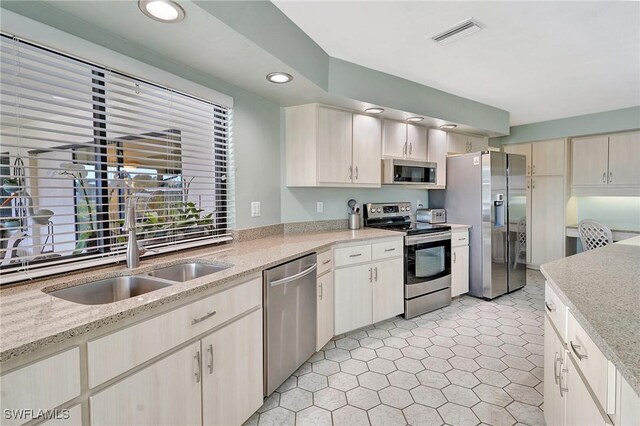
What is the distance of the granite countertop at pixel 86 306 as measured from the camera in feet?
3.00

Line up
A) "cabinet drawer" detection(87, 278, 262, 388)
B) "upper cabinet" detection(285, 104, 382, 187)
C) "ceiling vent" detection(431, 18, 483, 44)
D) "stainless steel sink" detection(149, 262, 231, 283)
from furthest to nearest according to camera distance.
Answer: "upper cabinet" detection(285, 104, 382, 187)
"ceiling vent" detection(431, 18, 483, 44)
"stainless steel sink" detection(149, 262, 231, 283)
"cabinet drawer" detection(87, 278, 262, 388)

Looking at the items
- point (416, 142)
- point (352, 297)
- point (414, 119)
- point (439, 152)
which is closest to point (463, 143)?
point (439, 152)

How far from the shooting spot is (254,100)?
9.06 feet

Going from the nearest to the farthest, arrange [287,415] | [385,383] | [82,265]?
[82,265] → [287,415] → [385,383]

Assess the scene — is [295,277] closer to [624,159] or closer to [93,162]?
[93,162]

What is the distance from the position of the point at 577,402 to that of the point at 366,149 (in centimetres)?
254

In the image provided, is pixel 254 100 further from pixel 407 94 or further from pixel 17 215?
pixel 17 215

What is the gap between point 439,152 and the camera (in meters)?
3.96

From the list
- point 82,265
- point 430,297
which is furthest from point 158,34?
point 430,297

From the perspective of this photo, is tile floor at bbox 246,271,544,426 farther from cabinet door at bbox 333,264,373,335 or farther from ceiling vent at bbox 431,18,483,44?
ceiling vent at bbox 431,18,483,44

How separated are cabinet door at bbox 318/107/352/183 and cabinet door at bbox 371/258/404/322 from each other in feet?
2.98

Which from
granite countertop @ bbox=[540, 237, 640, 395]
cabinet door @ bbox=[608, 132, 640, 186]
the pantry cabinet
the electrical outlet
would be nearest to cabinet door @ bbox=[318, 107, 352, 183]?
the electrical outlet

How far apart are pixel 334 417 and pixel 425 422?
0.51m

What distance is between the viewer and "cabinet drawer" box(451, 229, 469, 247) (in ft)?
12.1
